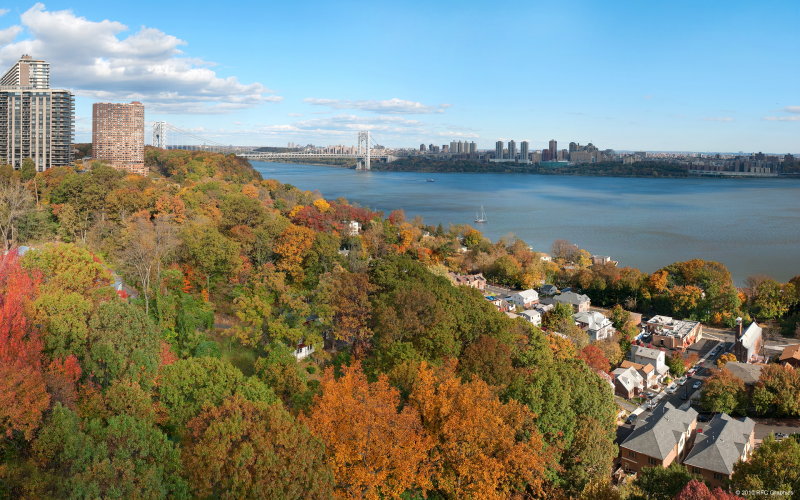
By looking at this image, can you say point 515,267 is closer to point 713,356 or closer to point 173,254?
point 713,356

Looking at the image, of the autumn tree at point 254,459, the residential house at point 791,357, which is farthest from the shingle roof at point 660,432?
the autumn tree at point 254,459

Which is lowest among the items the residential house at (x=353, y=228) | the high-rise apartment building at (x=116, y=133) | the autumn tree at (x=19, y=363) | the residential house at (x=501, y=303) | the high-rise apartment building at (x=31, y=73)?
the residential house at (x=501, y=303)

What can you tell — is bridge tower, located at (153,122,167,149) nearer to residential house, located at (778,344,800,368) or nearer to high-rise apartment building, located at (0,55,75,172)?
high-rise apartment building, located at (0,55,75,172)

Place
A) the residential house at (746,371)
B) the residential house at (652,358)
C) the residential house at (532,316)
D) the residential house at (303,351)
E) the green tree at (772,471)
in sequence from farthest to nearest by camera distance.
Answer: the residential house at (532,316), the residential house at (652,358), the residential house at (746,371), the residential house at (303,351), the green tree at (772,471)

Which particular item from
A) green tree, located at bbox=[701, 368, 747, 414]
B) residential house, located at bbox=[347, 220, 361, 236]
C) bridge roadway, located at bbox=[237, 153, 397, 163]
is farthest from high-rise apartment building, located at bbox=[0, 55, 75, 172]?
bridge roadway, located at bbox=[237, 153, 397, 163]

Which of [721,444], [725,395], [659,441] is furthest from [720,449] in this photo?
[725,395]

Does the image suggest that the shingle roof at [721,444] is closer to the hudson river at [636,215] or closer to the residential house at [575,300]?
the residential house at [575,300]

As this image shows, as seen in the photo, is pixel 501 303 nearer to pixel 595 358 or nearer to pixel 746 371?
pixel 595 358

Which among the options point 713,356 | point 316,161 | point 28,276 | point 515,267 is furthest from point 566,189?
point 28,276
